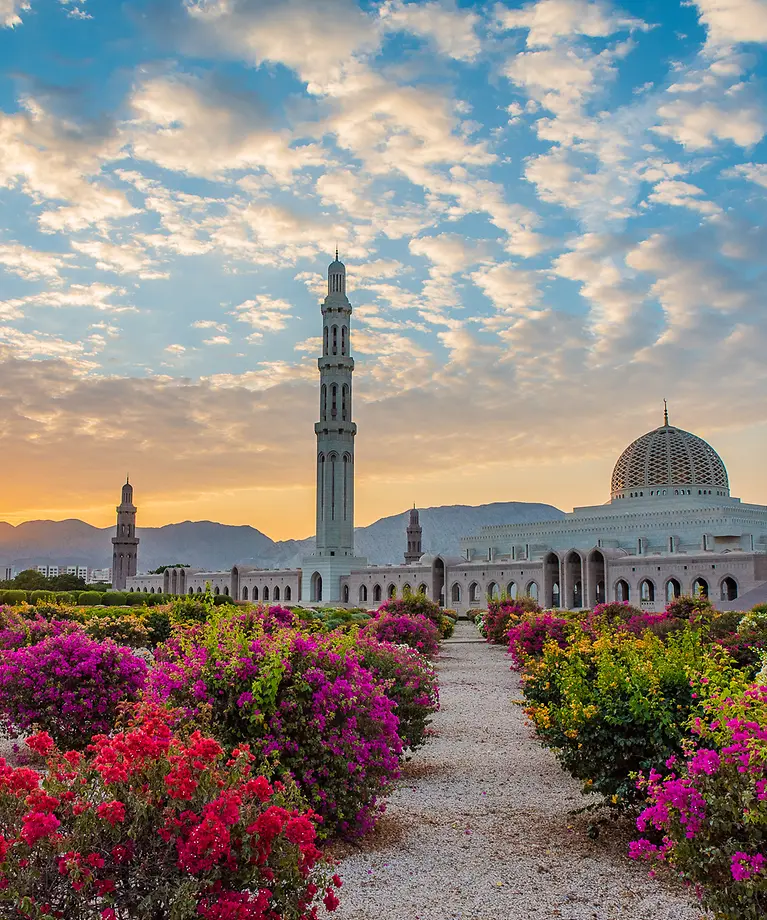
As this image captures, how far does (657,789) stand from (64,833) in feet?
9.89

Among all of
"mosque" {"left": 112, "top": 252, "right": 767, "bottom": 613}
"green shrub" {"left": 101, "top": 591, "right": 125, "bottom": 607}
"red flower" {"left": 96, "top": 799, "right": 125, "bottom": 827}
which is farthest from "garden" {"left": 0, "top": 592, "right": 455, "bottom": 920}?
"mosque" {"left": 112, "top": 252, "right": 767, "bottom": 613}

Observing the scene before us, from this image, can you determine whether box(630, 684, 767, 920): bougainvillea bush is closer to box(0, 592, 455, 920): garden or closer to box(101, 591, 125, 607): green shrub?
box(0, 592, 455, 920): garden

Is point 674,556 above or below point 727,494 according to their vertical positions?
below

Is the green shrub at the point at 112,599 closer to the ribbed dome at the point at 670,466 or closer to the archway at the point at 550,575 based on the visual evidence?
the archway at the point at 550,575

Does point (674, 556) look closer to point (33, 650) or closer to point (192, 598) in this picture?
point (192, 598)

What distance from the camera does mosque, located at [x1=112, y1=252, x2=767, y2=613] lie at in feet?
146

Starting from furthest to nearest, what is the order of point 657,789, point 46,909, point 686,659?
point 686,659 < point 657,789 < point 46,909

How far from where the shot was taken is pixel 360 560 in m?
64.2

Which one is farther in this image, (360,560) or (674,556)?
(360,560)

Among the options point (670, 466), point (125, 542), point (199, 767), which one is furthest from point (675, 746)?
point (125, 542)

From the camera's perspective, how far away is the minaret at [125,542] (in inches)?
3455

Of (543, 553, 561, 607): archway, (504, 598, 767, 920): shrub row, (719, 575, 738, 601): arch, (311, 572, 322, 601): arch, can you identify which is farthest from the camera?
(311, 572, 322, 601): arch

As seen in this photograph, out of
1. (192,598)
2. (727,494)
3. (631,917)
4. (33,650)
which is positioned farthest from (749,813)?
(727,494)

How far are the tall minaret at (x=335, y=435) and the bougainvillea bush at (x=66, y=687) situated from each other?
5172 centimetres
